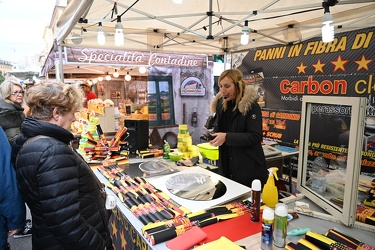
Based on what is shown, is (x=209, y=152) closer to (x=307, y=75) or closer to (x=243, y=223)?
(x=243, y=223)

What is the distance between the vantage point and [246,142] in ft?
6.24

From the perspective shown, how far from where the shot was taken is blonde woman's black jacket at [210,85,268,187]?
1.92 meters

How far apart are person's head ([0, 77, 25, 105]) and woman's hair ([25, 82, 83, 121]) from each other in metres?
2.34

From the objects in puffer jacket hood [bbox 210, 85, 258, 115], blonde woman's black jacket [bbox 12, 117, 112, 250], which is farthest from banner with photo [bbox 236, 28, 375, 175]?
blonde woman's black jacket [bbox 12, 117, 112, 250]

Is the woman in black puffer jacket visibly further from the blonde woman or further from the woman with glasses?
the woman with glasses

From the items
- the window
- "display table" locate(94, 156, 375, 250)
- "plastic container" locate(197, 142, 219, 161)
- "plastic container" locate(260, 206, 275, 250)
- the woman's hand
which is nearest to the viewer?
"plastic container" locate(260, 206, 275, 250)

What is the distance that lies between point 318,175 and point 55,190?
144 cm

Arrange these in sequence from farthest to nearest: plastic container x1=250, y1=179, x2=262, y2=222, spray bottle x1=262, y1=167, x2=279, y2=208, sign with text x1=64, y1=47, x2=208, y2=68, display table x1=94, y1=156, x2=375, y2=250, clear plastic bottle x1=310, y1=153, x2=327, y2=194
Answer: sign with text x1=64, y1=47, x2=208, y2=68 < clear plastic bottle x1=310, y1=153, x2=327, y2=194 < spray bottle x1=262, y1=167, x2=279, y2=208 < plastic container x1=250, y1=179, x2=262, y2=222 < display table x1=94, y1=156, x2=375, y2=250

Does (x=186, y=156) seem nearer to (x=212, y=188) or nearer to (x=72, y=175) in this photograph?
(x=212, y=188)

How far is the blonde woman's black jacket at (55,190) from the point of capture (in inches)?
40.4

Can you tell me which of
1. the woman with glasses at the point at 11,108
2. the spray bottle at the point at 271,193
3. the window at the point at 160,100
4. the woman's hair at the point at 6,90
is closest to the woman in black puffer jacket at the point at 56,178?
the spray bottle at the point at 271,193

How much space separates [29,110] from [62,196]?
460 millimetres

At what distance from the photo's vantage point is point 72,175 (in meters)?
1.08

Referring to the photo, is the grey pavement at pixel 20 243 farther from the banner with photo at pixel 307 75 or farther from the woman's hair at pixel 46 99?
the banner with photo at pixel 307 75
